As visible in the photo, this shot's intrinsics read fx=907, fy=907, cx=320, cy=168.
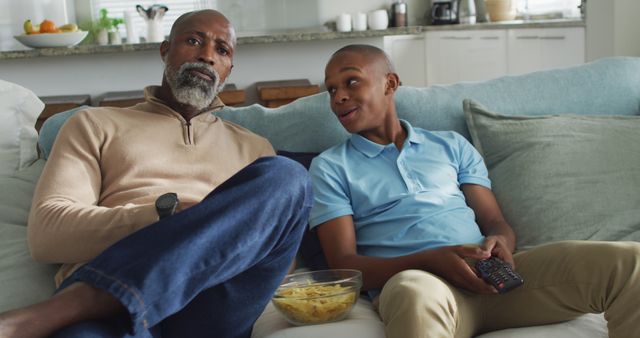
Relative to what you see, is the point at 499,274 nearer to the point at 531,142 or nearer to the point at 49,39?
the point at 531,142

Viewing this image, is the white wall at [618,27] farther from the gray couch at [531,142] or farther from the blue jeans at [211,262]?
the blue jeans at [211,262]

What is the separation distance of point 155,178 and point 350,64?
23.0 inches

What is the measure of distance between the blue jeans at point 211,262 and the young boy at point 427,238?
266mm

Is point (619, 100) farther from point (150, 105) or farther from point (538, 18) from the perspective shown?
point (538, 18)

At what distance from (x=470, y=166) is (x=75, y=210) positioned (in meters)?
1.00

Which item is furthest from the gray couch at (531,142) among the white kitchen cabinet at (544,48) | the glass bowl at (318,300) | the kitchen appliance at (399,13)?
the kitchen appliance at (399,13)

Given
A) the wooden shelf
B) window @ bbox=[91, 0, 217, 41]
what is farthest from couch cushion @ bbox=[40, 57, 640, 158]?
window @ bbox=[91, 0, 217, 41]

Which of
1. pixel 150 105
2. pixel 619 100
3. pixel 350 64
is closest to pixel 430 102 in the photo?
pixel 350 64

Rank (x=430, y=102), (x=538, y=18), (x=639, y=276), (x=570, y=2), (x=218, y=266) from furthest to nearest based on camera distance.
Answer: (x=538, y=18) → (x=570, y=2) → (x=430, y=102) → (x=639, y=276) → (x=218, y=266)

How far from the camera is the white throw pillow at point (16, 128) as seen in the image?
2340mm

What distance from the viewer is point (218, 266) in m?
1.68

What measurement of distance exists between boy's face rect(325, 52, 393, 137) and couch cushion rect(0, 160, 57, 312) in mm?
790

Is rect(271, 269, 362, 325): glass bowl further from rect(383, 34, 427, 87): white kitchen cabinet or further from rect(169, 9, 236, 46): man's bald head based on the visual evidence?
rect(383, 34, 427, 87): white kitchen cabinet

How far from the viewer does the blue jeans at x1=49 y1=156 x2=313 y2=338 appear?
62.2 inches
